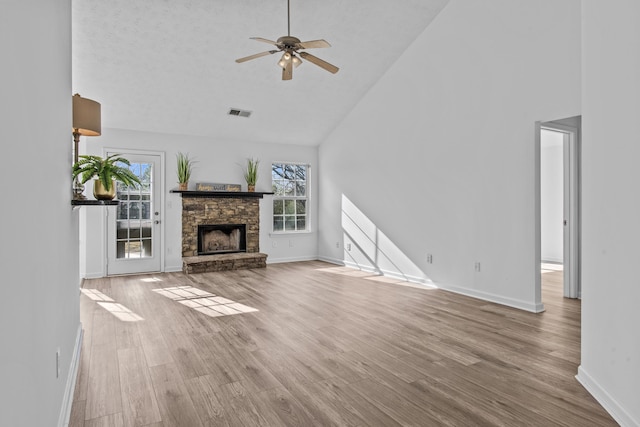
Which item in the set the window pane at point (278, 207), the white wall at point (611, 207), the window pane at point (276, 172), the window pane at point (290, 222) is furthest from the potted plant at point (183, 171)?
the white wall at point (611, 207)

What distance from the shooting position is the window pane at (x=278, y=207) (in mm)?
8188

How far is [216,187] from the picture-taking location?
7410 millimetres

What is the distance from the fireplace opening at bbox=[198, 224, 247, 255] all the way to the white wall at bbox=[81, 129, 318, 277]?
0.38 metres

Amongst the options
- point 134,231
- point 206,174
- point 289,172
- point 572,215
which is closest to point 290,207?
point 289,172

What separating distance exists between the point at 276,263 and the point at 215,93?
3.53 meters

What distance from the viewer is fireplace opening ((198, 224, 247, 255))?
24.4ft

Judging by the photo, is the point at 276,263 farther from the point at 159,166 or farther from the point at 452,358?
the point at 452,358

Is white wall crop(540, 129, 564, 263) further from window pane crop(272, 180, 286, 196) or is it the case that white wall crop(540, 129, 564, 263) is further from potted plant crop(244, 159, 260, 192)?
potted plant crop(244, 159, 260, 192)

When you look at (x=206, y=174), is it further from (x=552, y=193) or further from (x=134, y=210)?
(x=552, y=193)

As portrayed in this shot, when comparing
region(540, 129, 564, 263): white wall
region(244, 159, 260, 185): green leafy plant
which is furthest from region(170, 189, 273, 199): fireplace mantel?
region(540, 129, 564, 263): white wall

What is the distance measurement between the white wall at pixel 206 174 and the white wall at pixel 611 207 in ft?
20.1

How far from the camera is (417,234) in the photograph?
5.84 metres

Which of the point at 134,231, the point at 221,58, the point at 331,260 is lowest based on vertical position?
the point at 331,260

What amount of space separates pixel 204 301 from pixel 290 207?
385 centimetres
